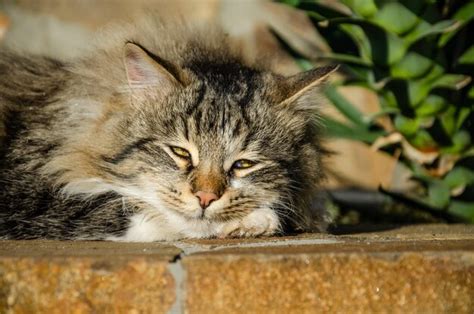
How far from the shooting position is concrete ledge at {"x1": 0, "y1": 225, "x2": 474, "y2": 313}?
85.6 inches

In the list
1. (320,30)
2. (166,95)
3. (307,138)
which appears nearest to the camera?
(166,95)

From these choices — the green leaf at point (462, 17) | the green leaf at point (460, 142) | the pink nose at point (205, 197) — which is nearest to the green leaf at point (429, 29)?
the green leaf at point (462, 17)

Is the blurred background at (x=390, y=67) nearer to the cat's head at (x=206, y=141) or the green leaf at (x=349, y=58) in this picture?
the green leaf at (x=349, y=58)

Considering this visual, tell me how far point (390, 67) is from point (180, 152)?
125 cm

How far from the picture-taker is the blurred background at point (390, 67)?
340 cm

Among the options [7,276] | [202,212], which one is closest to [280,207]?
[202,212]

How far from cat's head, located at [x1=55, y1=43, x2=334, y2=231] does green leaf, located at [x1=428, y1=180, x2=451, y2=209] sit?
3.12ft

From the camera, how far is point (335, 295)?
2219mm

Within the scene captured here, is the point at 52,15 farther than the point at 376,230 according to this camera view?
Yes

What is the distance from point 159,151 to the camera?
8.82ft

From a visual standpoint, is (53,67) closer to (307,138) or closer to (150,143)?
(150,143)

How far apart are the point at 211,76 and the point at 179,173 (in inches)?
17.3

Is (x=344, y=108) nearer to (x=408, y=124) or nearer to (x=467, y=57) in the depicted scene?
(x=408, y=124)

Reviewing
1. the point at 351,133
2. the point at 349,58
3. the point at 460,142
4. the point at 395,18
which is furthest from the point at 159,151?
the point at 460,142
